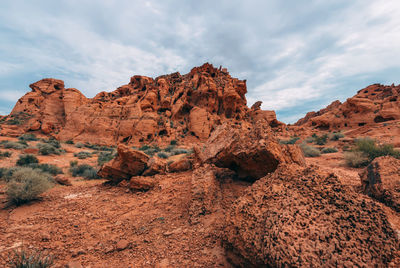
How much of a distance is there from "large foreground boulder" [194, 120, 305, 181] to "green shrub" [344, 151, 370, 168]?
15.1 ft

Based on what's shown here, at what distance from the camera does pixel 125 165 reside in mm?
5898

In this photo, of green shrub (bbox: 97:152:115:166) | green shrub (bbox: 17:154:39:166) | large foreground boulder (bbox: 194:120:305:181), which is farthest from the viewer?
green shrub (bbox: 97:152:115:166)

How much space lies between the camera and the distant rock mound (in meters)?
22.1

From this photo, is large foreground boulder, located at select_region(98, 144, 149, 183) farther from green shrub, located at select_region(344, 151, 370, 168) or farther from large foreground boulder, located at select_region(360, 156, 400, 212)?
green shrub, located at select_region(344, 151, 370, 168)

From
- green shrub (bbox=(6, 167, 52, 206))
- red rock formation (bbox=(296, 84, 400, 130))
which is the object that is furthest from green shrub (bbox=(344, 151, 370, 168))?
red rock formation (bbox=(296, 84, 400, 130))

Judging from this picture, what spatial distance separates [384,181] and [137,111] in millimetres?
24221

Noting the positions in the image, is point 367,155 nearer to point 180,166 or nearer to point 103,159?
point 180,166

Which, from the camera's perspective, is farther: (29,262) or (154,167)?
(154,167)

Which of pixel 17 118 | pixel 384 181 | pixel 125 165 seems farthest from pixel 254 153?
pixel 17 118

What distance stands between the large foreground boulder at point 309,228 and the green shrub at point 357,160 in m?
6.40

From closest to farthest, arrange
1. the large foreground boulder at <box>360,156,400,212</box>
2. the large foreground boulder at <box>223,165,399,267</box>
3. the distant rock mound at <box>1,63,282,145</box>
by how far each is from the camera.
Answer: the large foreground boulder at <box>223,165,399,267</box>
the large foreground boulder at <box>360,156,400,212</box>
the distant rock mound at <box>1,63,282,145</box>

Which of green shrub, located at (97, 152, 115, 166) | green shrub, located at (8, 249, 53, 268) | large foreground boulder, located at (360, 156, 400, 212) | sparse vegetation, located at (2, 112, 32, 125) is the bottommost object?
green shrub, located at (8, 249, 53, 268)

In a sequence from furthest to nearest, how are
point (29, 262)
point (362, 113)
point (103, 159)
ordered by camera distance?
point (362, 113) < point (103, 159) < point (29, 262)

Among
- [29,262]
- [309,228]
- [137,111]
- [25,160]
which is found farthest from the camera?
[137,111]
